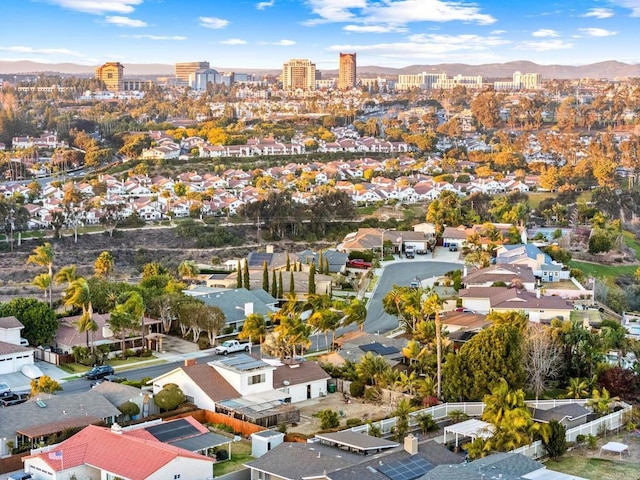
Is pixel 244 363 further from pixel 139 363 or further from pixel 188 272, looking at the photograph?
pixel 188 272

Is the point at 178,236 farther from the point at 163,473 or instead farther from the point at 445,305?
the point at 163,473

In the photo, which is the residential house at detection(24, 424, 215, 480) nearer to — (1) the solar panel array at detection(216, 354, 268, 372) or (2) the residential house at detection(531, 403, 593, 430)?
(1) the solar panel array at detection(216, 354, 268, 372)

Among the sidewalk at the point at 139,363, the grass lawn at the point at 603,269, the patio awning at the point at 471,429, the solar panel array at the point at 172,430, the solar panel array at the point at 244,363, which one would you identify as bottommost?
the grass lawn at the point at 603,269

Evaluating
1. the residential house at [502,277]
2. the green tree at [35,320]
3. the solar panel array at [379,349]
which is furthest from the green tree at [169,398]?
the residential house at [502,277]

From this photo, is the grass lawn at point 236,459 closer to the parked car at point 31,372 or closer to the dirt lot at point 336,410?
the dirt lot at point 336,410

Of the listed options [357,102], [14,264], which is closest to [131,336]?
[14,264]

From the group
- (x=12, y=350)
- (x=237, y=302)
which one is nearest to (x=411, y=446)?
(x=12, y=350)
